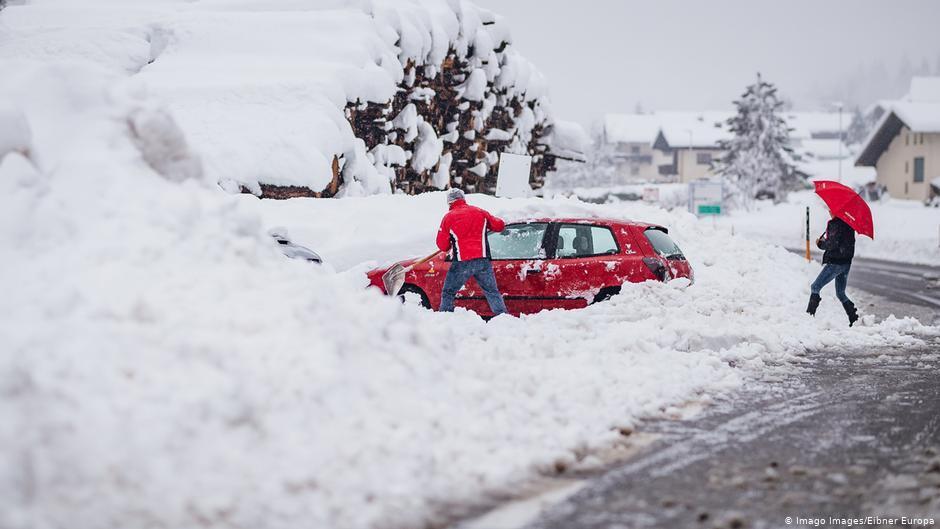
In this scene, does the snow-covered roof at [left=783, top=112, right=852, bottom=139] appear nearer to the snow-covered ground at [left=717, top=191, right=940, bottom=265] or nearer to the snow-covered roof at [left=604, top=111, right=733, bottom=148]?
the snow-covered roof at [left=604, top=111, right=733, bottom=148]

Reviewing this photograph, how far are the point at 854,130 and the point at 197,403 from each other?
144 meters

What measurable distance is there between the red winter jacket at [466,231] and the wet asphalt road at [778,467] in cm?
379

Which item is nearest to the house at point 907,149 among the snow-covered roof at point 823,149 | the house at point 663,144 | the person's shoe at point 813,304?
the house at point 663,144

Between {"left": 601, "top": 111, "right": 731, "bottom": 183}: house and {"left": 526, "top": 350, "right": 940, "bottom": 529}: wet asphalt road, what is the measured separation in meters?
84.0

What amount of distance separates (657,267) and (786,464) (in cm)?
604

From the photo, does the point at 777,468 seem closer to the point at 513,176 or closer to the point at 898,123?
the point at 513,176

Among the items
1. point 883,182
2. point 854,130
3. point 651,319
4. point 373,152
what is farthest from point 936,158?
point 854,130

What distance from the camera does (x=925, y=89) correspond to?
308 ft

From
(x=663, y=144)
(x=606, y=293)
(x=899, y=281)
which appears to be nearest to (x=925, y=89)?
(x=663, y=144)

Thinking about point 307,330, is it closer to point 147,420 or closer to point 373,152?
point 147,420

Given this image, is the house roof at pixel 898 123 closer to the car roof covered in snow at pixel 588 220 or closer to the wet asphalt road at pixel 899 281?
the wet asphalt road at pixel 899 281

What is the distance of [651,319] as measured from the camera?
10094 mm

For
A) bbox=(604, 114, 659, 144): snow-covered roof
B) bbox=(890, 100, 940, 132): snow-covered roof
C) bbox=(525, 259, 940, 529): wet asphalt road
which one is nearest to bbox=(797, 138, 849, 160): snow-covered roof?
bbox=(604, 114, 659, 144): snow-covered roof

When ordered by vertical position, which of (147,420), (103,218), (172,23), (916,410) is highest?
(172,23)
